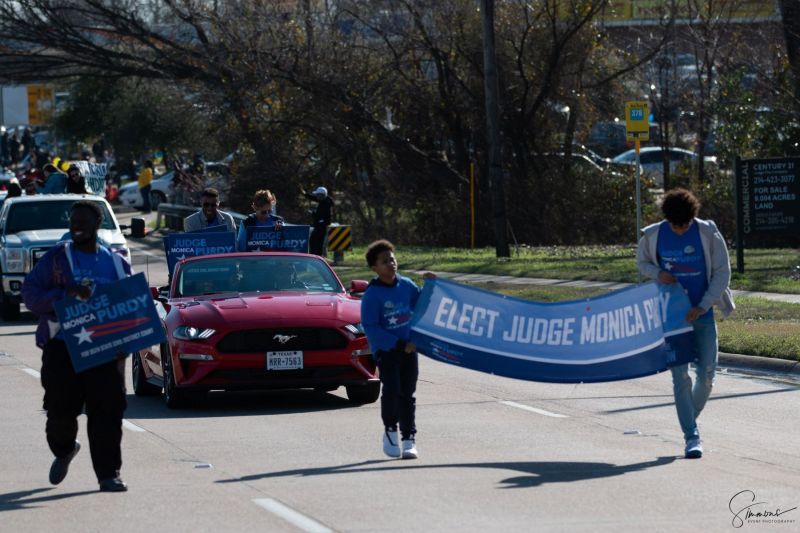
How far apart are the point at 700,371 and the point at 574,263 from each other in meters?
19.1

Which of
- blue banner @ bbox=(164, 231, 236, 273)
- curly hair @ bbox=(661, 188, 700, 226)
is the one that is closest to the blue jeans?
curly hair @ bbox=(661, 188, 700, 226)

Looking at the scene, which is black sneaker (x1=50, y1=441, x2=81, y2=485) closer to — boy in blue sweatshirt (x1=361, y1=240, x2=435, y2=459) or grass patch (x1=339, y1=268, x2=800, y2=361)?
boy in blue sweatshirt (x1=361, y1=240, x2=435, y2=459)

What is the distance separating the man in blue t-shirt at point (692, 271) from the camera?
10.2m

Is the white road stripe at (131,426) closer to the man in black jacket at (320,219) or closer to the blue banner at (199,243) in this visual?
the blue banner at (199,243)

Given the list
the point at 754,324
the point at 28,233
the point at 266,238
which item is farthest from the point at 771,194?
the point at 28,233

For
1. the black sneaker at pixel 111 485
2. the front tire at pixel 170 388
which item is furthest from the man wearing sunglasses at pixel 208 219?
the black sneaker at pixel 111 485

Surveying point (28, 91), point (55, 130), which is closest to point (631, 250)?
point (55, 130)

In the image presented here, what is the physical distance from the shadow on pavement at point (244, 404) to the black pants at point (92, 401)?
3.62 metres

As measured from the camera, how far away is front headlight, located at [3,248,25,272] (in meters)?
23.4

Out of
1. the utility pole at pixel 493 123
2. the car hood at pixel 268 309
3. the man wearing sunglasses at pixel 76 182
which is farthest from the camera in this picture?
the utility pole at pixel 493 123

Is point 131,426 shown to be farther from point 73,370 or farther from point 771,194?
point 771,194

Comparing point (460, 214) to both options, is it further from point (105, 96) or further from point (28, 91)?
point (28, 91)

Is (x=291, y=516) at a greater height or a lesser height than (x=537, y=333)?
lesser

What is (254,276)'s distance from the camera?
565 inches
